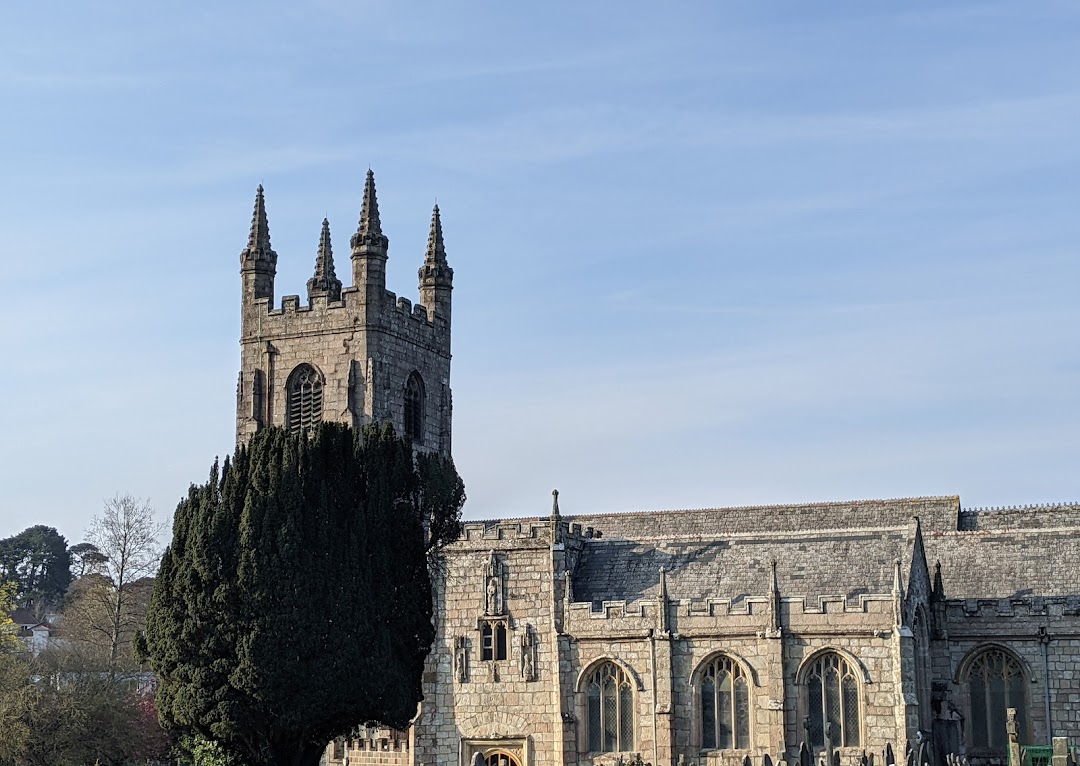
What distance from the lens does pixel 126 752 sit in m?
45.2

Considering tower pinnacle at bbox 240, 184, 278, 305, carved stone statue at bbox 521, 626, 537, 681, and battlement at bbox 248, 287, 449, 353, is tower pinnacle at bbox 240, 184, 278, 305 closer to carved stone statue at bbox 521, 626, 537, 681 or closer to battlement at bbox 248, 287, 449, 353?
battlement at bbox 248, 287, 449, 353

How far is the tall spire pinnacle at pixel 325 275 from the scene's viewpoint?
50.9 m

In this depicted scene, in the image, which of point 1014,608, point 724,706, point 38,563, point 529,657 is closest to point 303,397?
point 529,657

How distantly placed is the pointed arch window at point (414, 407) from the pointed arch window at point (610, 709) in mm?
13347

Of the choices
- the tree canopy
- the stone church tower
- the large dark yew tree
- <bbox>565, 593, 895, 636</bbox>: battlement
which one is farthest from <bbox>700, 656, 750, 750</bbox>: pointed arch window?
the tree canopy

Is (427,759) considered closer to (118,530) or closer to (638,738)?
(638,738)

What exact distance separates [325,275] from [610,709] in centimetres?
2086

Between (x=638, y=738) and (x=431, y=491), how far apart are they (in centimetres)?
902

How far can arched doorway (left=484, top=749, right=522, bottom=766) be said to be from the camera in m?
41.5

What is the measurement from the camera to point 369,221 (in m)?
50.8

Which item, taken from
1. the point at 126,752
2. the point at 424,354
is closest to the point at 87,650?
the point at 126,752

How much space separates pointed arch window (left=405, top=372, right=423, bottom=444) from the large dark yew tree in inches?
675

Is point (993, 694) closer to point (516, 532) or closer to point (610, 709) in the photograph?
point (610, 709)

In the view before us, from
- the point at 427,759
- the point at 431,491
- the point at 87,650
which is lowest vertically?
the point at 427,759
